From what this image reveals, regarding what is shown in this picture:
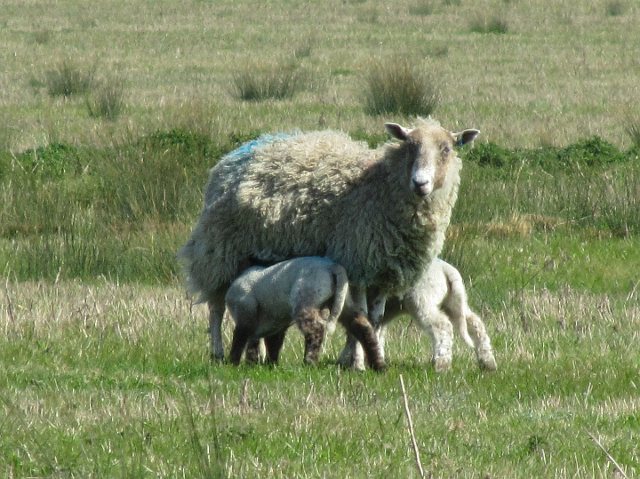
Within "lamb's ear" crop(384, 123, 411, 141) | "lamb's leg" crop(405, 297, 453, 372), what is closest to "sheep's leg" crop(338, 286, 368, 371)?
"lamb's leg" crop(405, 297, 453, 372)

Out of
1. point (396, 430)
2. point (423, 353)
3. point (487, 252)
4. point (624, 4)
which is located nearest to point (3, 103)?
point (487, 252)

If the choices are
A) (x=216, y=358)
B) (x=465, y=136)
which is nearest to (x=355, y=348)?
(x=216, y=358)

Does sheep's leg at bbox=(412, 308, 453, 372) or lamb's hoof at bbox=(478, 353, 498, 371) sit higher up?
sheep's leg at bbox=(412, 308, 453, 372)

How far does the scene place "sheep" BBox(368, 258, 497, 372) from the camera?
7770 millimetres

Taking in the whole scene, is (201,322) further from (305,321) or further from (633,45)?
(633,45)

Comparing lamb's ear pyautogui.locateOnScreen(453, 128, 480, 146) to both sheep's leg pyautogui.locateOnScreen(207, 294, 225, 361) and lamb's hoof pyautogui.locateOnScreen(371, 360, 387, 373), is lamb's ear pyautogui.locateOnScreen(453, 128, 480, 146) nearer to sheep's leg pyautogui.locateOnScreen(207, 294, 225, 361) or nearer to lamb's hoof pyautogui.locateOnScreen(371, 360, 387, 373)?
lamb's hoof pyautogui.locateOnScreen(371, 360, 387, 373)

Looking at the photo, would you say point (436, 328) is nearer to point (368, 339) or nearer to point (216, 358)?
point (368, 339)

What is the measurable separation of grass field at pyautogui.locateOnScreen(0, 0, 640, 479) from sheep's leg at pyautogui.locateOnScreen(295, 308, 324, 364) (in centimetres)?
16

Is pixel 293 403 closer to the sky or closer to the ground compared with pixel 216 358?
closer to the sky

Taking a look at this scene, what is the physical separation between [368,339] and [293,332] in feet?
6.34

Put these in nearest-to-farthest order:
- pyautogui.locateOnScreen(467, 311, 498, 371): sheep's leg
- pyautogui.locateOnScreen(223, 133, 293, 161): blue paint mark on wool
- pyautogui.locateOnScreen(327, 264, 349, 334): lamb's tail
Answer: pyautogui.locateOnScreen(327, 264, 349, 334): lamb's tail
pyautogui.locateOnScreen(467, 311, 498, 371): sheep's leg
pyautogui.locateOnScreen(223, 133, 293, 161): blue paint mark on wool

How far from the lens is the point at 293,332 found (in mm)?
9438

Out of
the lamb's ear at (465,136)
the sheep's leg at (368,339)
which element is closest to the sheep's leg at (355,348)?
the sheep's leg at (368,339)

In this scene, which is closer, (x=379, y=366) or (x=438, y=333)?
(x=379, y=366)
